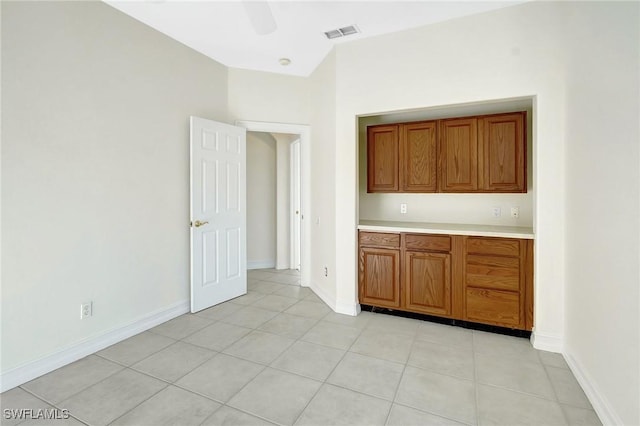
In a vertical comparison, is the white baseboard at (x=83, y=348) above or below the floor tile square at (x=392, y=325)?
above

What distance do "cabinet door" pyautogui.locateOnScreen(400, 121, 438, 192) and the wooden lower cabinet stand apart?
555 millimetres

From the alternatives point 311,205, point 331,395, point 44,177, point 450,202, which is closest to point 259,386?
point 331,395

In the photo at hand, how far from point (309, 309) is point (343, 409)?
1.62 metres

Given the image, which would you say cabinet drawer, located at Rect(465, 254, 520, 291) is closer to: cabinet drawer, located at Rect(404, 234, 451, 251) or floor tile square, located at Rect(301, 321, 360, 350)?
cabinet drawer, located at Rect(404, 234, 451, 251)

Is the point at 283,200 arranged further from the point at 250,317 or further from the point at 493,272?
the point at 493,272

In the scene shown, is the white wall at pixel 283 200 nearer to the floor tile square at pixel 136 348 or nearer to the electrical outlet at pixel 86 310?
the floor tile square at pixel 136 348

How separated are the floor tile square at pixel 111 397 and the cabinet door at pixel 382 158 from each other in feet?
8.59

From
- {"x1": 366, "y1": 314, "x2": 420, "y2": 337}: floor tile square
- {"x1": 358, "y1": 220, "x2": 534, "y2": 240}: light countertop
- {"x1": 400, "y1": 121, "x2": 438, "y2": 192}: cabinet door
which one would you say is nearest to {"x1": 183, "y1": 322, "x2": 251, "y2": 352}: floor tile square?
{"x1": 366, "y1": 314, "x2": 420, "y2": 337}: floor tile square

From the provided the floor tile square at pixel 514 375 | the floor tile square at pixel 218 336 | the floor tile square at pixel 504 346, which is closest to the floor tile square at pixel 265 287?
the floor tile square at pixel 218 336

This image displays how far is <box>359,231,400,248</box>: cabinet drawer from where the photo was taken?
3074 mm

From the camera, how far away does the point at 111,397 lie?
1894 mm

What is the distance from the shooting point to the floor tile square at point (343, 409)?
1.68m

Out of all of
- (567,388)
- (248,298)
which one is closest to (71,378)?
(248,298)

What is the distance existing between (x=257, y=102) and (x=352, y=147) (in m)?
1.56
